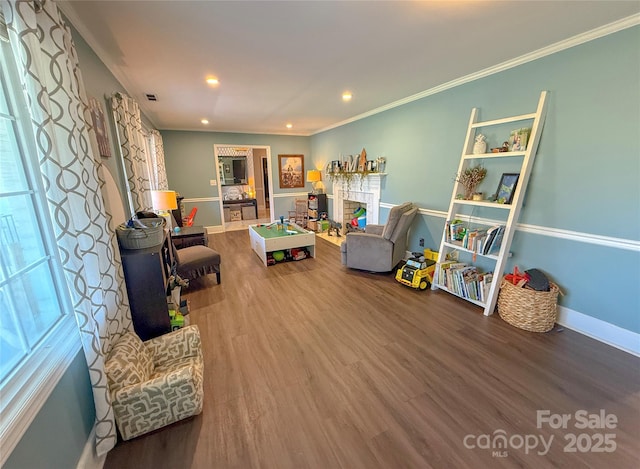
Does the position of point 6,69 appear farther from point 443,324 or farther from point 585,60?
point 585,60

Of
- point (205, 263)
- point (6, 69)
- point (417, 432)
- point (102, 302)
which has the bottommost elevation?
point (417, 432)

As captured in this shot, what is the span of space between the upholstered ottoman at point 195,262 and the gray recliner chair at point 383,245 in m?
1.87

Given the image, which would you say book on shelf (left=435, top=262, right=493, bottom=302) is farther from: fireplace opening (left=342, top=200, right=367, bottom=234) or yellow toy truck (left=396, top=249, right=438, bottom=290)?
fireplace opening (left=342, top=200, right=367, bottom=234)

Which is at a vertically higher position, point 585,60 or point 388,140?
point 585,60

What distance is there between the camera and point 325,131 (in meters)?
6.49

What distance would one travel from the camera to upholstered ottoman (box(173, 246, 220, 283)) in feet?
10.6

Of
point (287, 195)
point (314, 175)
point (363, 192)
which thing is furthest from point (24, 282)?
point (287, 195)

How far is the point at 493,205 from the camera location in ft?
8.79

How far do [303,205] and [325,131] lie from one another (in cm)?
193

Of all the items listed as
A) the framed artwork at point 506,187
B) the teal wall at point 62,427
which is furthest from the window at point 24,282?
the framed artwork at point 506,187

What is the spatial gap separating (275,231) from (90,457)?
11.2ft

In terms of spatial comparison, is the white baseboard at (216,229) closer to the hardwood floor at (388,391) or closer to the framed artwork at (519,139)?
the hardwood floor at (388,391)

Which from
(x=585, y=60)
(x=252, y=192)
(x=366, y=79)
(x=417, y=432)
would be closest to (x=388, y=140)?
(x=366, y=79)

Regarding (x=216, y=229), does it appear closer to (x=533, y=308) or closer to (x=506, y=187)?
(x=506, y=187)
